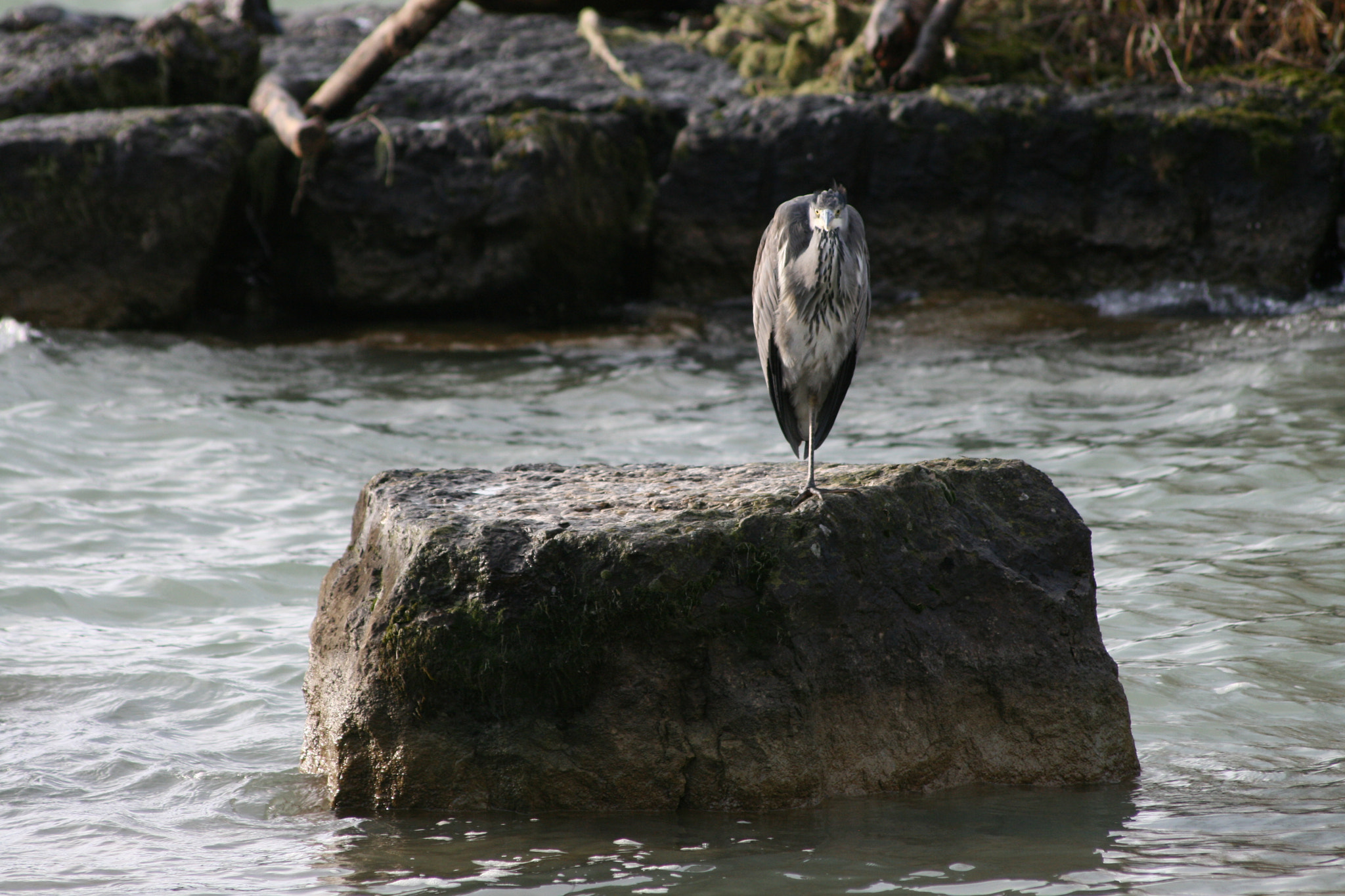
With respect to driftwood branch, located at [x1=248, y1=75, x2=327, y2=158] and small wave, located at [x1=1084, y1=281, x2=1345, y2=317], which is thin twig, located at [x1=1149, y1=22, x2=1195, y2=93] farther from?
driftwood branch, located at [x1=248, y1=75, x2=327, y2=158]

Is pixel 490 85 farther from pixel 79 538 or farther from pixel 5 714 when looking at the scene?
pixel 5 714

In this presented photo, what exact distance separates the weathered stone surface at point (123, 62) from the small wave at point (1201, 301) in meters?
7.02

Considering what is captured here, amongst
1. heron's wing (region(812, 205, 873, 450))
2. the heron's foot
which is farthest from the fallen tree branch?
the heron's foot

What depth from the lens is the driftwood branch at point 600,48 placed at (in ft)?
33.5

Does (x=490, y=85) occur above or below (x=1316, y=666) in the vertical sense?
above

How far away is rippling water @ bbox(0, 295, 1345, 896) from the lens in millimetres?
2680

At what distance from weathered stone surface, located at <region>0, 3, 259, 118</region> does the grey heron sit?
7.77m

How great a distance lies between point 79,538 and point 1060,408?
495 centimetres

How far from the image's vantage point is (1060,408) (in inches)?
270

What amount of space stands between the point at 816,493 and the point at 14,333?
24.0 ft

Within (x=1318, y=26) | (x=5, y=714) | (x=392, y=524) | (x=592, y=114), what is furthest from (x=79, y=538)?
(x=1318, y=26)

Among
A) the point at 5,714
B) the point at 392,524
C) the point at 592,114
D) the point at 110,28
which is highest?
the point at 110,28

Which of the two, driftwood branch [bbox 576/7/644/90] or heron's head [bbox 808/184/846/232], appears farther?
driftwood branch [bbox 576/7/644/90]

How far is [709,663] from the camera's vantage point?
2.90 metres
